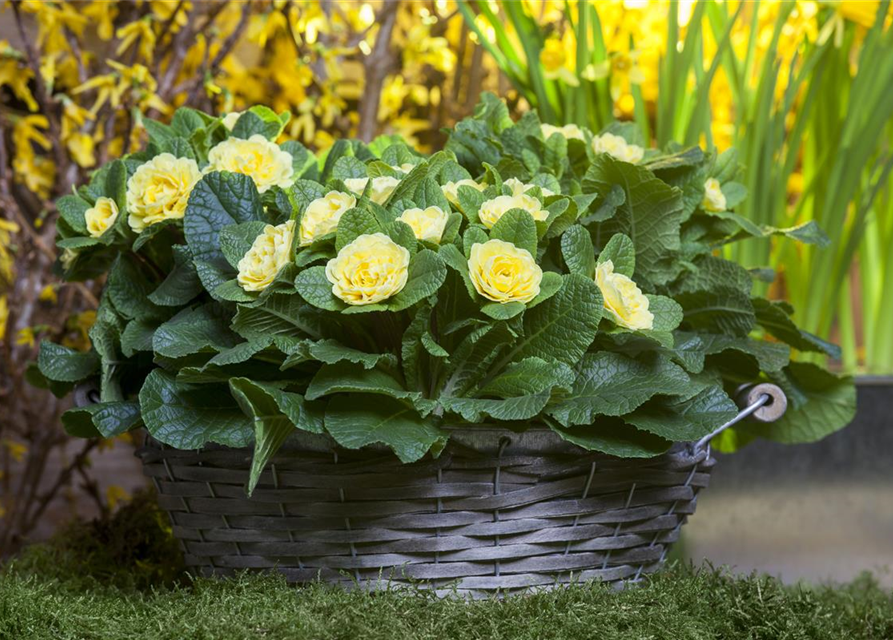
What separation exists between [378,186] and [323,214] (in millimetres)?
55

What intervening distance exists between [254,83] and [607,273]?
0.92 meters

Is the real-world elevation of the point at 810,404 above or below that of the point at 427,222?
below

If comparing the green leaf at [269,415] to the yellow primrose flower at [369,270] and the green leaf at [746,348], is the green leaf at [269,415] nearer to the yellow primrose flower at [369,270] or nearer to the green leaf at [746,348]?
the yellow primrose flower at [369,270]

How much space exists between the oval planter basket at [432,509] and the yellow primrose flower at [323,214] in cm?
14

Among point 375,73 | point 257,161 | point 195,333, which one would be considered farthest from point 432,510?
point 375,73

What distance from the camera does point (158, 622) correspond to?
55 cm

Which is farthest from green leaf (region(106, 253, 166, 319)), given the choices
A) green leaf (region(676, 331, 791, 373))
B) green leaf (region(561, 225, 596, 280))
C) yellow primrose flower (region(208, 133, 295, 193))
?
green leaf (region(676, 331, 791, 373))

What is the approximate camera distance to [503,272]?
585 mm

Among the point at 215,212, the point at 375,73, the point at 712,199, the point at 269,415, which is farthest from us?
the point at 375,73

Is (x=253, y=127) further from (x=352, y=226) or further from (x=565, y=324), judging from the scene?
(x=565, y=324)

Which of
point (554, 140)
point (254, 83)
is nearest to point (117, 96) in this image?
point (254, 83)

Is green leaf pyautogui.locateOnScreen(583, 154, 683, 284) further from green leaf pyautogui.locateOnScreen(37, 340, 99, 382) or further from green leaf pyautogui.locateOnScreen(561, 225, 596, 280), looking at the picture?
green leaf pyautogui.locateOnScreen(37, 340, 99, 382)

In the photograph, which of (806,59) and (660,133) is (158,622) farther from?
(806,59)

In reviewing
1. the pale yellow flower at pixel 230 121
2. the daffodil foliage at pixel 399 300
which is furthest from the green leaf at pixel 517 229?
the pale yellow flower at pixel 230 121
